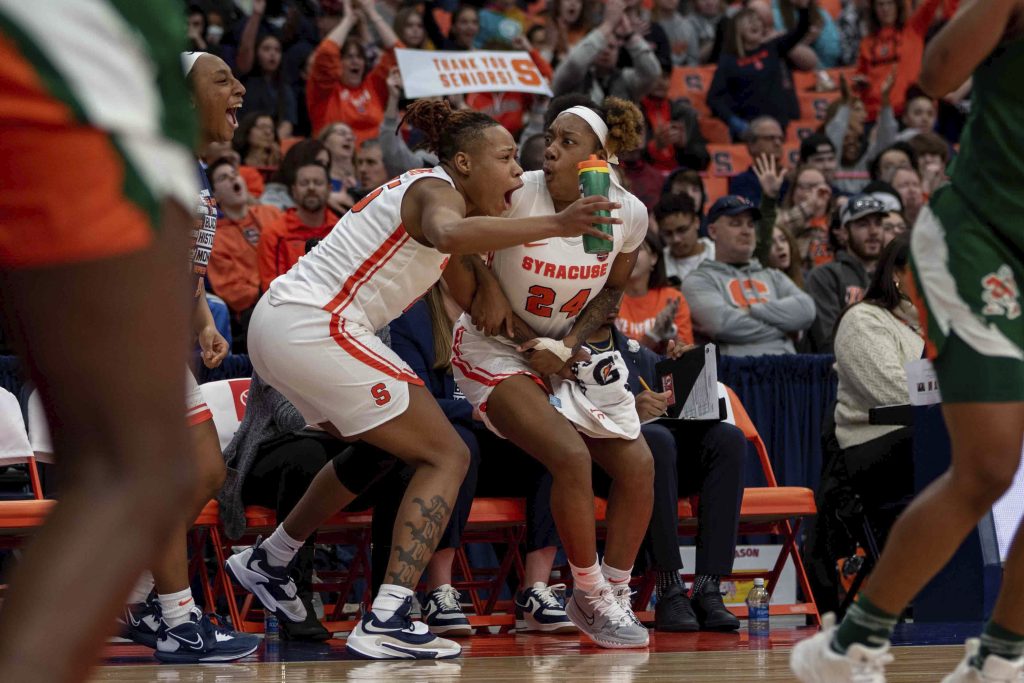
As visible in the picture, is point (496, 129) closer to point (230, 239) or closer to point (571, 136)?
point (571, 136)

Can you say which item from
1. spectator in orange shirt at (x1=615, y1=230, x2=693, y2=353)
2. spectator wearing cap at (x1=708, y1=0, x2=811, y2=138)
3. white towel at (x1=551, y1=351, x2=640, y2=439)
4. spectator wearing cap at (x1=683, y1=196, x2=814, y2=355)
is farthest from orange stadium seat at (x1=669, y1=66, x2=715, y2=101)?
white towel at (x1=551, y1=351, x2=640, y2=439)

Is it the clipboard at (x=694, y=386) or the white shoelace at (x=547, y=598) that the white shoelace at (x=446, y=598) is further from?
the clipboard at (x=694, y=386)

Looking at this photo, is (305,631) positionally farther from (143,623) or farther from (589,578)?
(589,578)

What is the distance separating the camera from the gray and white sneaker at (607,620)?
5.01m

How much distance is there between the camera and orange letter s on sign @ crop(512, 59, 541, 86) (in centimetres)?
965

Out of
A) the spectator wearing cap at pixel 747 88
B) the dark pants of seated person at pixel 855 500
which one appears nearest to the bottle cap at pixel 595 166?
the dark pants of seated person at pixel 855 500

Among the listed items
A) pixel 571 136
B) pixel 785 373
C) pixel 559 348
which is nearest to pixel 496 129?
pixel 571 136

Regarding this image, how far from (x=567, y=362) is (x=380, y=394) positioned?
96 cm

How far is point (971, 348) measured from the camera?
277 centimetres

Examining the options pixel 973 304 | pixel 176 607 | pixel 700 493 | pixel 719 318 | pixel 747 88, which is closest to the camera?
pixel 973 304

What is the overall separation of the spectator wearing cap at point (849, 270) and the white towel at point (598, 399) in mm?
3254

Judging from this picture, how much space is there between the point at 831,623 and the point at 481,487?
10.6 ft

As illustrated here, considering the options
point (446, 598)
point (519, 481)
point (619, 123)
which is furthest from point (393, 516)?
point (619, 123)

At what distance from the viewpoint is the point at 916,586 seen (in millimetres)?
2732
